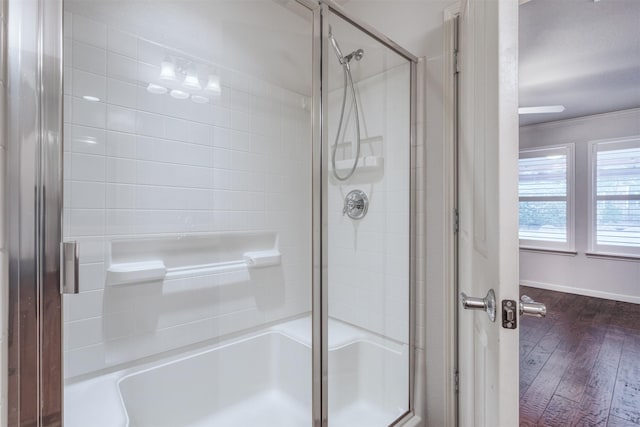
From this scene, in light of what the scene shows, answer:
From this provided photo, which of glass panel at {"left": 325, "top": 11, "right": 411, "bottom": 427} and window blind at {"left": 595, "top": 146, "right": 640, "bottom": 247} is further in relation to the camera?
window blind at {"left": 595, "top": 146, "right": 640, "bottom": 247}

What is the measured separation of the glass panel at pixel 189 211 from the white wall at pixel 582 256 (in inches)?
175

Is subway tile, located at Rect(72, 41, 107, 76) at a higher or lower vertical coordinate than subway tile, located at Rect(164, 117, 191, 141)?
higher

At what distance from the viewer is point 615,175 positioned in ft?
13.0

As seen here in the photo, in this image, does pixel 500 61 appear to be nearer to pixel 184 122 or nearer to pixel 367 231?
pixel 367 231

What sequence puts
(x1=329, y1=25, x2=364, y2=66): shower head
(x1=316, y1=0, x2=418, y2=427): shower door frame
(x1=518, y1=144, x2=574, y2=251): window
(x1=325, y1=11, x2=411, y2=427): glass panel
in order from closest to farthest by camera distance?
1. (x1=316, y1=0, x2=418, y2=427): shower door frame
2. (x1=329, y1=25, x2=364, y2=66): shower head
3. (x1=325, y1=11, x2=411, y2=427): glass panel
4. (x1=518, y1=144, x2=574, y2=251): window

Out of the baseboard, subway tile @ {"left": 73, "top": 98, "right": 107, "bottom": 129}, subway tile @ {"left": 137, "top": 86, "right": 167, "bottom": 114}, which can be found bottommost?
the baseboard

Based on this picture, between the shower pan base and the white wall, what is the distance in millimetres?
4067

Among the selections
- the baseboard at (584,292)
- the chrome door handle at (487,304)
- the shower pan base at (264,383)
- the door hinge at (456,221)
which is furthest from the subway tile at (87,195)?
the baseboard at (584,292)

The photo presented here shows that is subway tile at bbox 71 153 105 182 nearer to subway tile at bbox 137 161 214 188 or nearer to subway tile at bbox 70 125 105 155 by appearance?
subway tile at bbox 70 125 105 155

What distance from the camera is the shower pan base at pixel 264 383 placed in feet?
4.44

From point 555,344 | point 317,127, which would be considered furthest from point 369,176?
point 555,344

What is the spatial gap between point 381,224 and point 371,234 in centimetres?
7

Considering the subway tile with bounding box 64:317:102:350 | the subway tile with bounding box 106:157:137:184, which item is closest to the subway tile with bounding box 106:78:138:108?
the subway tile with bounding box 106:157:137:184

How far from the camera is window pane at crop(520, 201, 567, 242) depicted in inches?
177
